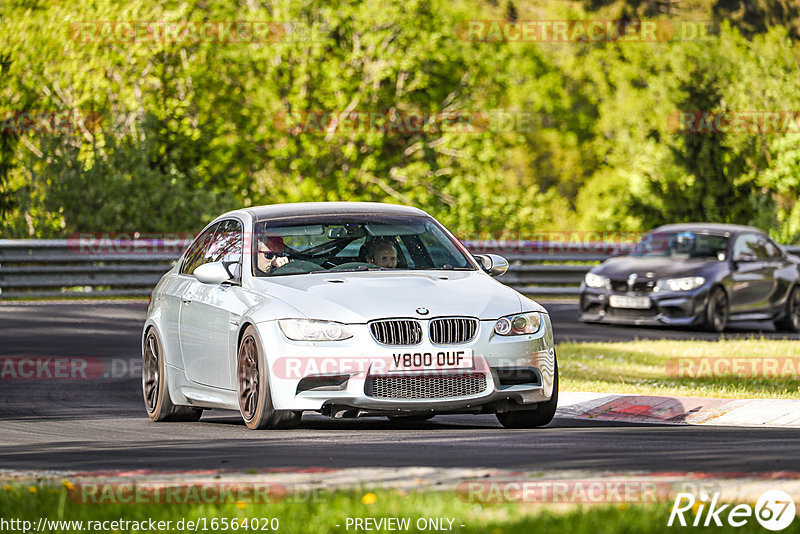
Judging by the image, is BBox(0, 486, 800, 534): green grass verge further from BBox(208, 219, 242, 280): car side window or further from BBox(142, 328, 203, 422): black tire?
BBox(142, 328, 203, 422): black tire

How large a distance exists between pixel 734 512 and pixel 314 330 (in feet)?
13.9

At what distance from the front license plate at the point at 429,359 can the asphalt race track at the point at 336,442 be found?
17.2 inches

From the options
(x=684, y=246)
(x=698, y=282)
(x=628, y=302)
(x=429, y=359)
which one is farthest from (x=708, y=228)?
(x=429, y=359)

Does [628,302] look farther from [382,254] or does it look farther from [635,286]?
[382,254]

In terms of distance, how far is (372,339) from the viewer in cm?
1013

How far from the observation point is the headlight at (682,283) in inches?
893

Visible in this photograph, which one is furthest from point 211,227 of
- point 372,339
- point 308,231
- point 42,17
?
point 42,17

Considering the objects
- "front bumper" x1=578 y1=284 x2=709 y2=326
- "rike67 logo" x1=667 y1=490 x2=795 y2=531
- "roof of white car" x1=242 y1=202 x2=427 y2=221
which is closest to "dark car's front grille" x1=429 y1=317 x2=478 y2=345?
"roof of white car" x1=242 y1=202 x2=427 y2=221

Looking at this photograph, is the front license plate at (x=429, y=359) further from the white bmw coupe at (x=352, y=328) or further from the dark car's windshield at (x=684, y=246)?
the dark car's windshield at (x=684, y=246)

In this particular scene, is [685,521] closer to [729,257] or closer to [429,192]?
[729,257]

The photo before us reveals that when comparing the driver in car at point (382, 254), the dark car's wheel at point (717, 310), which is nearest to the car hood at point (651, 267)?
the dark car's wheel at point (717, 310)

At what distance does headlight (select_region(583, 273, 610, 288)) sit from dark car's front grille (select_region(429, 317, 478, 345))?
13137 millimetres

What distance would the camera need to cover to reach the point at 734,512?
6.43 m

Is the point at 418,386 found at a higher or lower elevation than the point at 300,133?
higher
